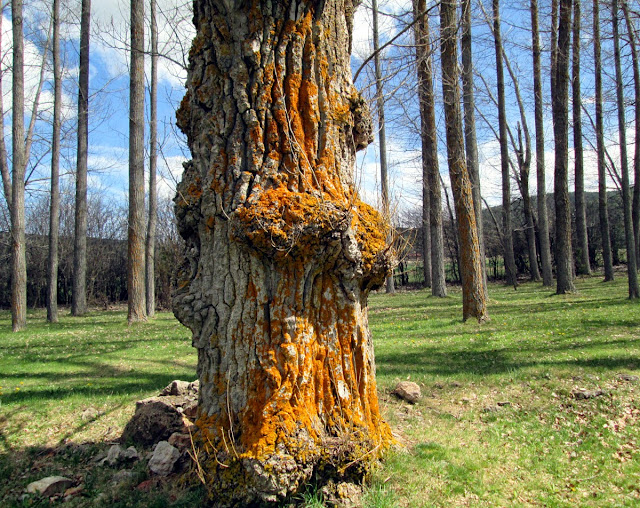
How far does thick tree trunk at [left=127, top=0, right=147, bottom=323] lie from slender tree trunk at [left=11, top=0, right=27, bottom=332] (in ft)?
10.2

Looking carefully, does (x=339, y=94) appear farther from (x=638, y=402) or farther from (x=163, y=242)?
(x=163, y=242)

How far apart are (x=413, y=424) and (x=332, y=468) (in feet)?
5.71

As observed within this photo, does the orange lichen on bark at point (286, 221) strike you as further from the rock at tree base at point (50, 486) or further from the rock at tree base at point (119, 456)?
the rock at tree base at point (50, 486)

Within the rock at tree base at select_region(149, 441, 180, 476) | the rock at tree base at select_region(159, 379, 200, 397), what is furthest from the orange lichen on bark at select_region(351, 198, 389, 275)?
the rock at tree base at select_region(159, 379, 200, 397)

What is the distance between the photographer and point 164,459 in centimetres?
368

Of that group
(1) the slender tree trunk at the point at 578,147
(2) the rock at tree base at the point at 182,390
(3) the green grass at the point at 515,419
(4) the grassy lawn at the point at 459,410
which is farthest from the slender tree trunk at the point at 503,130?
(2) the rock at tree base at the point at 182,390

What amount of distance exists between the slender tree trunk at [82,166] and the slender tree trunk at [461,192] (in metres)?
15.1

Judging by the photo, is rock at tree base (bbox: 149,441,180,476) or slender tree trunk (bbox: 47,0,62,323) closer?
rock at tree base (bbox: 149,441,180,476)

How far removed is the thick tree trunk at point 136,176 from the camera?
14016 millimetres

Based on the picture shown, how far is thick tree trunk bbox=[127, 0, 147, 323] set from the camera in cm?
1402

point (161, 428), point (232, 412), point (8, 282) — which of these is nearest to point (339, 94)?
point (232, 412)

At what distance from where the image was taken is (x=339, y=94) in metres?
3.68

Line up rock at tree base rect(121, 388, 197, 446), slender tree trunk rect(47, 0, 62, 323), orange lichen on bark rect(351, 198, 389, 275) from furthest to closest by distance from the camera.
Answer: slender tree trunk rect(47, 0, 62, 323)
rock at tree base rect(121, 388, 197, 446)
orange lichen on bark rect(351, 198, 389, 275)

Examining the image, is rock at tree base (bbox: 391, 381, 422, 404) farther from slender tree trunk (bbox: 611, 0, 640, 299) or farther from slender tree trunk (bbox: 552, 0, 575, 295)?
slender tree trunk (bbox: 552, 0, 575, 295)
